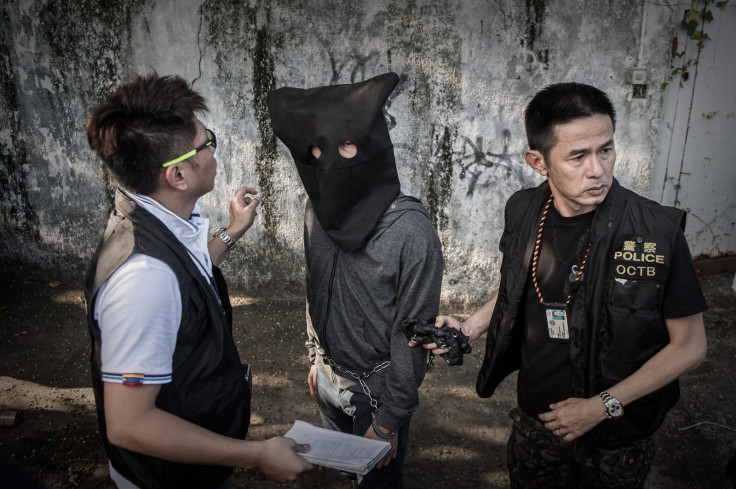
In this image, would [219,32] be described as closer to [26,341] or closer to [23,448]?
[26,341]

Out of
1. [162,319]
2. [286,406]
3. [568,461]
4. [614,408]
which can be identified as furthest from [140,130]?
[286,406]

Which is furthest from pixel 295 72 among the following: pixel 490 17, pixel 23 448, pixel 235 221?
pixel 23 448

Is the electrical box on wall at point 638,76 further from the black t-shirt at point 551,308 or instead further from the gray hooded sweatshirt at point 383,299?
the gray hooded sweatshirt at point 383,299

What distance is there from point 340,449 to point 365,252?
817mm

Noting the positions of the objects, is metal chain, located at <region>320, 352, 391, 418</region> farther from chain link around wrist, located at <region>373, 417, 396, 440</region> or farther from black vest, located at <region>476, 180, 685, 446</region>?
black vest, located at <region>476, 180, 685, 446</region>

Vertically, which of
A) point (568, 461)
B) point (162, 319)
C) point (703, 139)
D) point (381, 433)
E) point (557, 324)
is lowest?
point (568, 461)

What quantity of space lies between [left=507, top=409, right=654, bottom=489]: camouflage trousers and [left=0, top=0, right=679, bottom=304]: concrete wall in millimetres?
2606

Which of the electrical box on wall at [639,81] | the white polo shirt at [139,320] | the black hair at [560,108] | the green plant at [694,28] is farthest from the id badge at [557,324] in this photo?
the green plant at [694,28]

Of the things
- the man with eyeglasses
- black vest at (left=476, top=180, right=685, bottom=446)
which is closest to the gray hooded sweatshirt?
the man with eyeglasses

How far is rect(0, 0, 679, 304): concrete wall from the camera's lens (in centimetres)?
443

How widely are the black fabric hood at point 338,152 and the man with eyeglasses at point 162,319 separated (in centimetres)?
39

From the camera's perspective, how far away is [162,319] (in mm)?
1602

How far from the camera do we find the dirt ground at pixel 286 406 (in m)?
3.28

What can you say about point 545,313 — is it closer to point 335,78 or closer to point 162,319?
point 162,319
